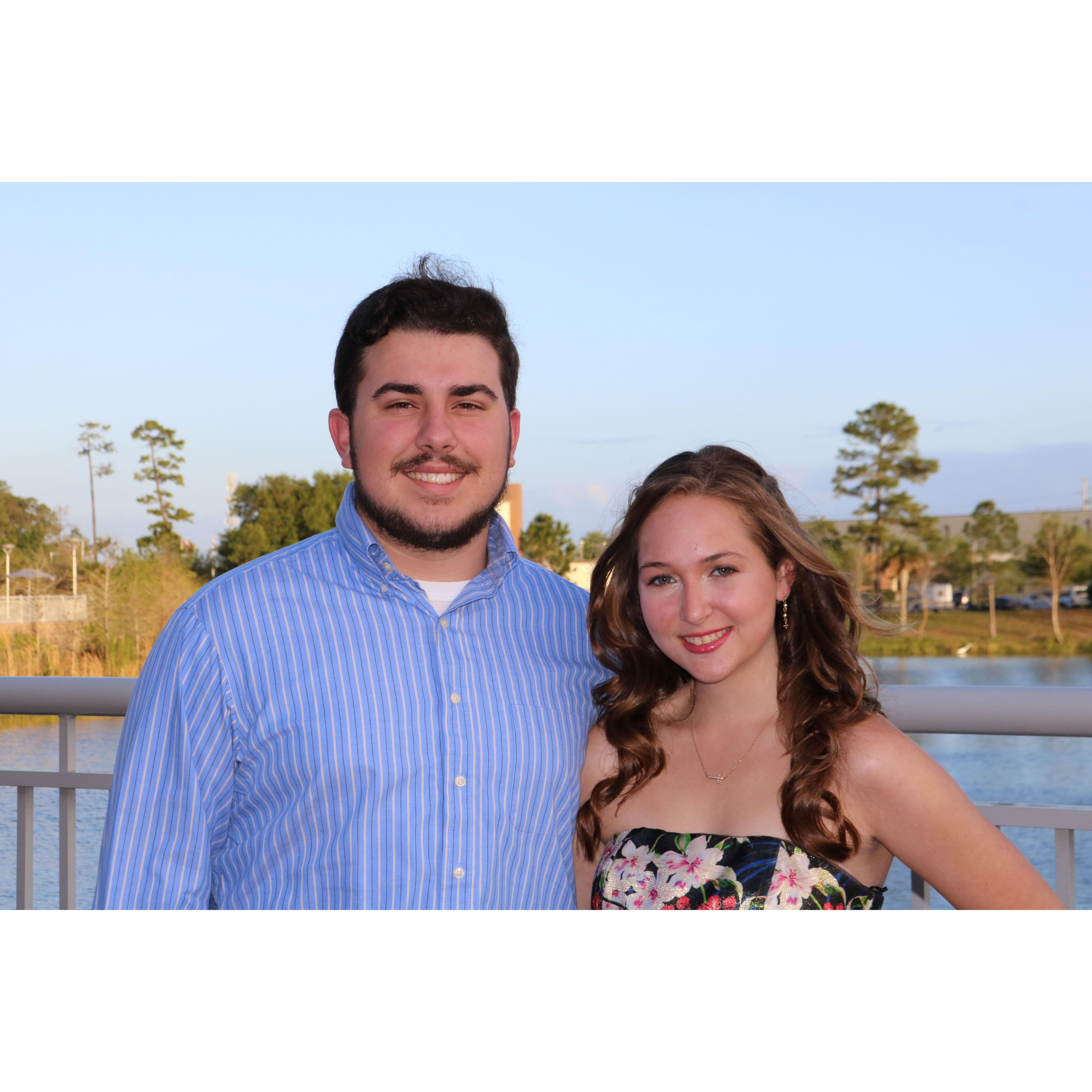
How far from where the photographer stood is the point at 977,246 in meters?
35.1

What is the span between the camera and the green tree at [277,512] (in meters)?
23.6

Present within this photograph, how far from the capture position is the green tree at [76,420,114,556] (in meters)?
25.7

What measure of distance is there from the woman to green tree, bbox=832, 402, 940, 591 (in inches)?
1033

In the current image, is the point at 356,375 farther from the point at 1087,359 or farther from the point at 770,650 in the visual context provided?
the point at 1087,359

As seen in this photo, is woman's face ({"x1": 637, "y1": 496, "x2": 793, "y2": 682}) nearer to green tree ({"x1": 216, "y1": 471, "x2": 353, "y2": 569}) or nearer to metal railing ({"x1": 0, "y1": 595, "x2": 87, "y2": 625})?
metal railing ({"x1": 0, "y1": 595, "x2": 87, "y2": 625})

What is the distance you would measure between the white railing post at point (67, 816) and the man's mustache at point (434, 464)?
3.58 ft

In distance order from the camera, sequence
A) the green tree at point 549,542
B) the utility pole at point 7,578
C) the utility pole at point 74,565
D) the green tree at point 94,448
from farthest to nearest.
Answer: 1. the green tree at point 549,542
2. the green tree at point 94,448
3. the utility pole at point 74,565
4. the utility pole at point 7,578

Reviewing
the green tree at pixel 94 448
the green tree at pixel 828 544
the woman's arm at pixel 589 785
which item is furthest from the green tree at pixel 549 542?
the woman's arm at pixel 589 785

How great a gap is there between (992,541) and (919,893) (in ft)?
86.2

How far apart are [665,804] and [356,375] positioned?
37.1 inches

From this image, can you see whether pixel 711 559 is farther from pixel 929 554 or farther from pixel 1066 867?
pixel 929 554

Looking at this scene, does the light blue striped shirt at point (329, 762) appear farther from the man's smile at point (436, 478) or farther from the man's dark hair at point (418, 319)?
the man's dark hair at point (418, 319)

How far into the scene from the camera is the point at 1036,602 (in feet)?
78.6

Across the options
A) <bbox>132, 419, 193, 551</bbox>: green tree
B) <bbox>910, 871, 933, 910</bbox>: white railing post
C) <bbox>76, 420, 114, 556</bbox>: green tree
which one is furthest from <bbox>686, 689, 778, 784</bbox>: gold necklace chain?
<bbox>76, 420, 114, 556</bbox>: green tree
